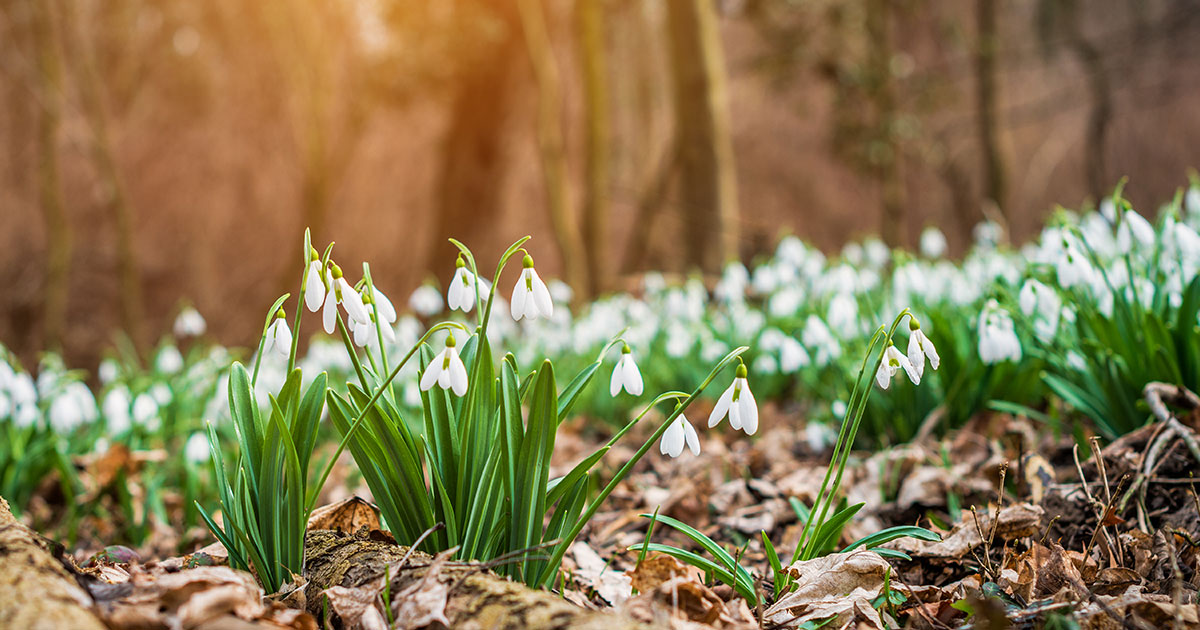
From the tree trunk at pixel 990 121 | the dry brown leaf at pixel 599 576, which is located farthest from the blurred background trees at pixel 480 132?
the dry brown leaf at pixel 599 576

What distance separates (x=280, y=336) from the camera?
1.26 m

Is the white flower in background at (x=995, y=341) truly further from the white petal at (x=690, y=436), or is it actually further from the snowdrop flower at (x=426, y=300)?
the snowdrop flower at (x=426, y=300)

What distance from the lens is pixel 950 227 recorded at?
51.3ft

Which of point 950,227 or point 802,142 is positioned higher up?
point 802,142

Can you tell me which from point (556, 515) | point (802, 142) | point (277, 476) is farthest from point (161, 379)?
point (802, 142)

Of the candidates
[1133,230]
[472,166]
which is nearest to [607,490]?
[1133,230]

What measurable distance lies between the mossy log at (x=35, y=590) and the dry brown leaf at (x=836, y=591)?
0.95 meters

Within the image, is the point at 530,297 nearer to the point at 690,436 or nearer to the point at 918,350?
the point at 690,436

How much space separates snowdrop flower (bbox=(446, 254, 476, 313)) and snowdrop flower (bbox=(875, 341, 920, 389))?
66 centimetres

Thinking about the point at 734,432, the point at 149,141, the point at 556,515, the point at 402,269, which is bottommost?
the point at 734,432

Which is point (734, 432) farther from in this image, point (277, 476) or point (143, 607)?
point (143, 607)

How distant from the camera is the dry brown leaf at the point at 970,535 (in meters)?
1.50

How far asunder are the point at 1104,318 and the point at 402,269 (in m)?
12.5

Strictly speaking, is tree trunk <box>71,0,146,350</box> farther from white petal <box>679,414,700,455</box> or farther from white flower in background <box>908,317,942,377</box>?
white flower in background <box>908,317,942,377</box>
